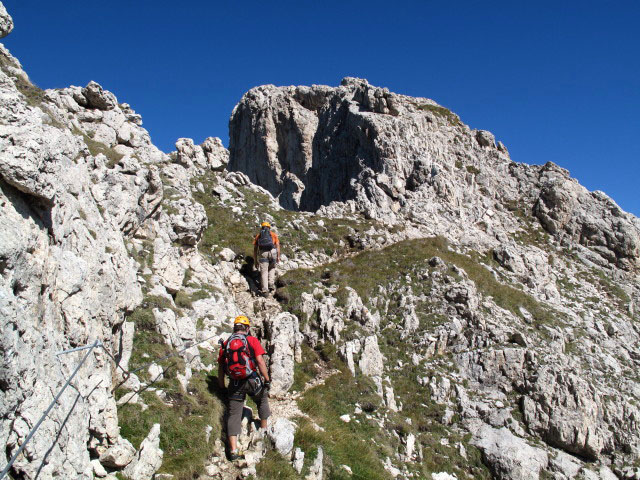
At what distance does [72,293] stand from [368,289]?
16531mm

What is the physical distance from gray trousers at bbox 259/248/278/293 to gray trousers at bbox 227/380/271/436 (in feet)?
31.1

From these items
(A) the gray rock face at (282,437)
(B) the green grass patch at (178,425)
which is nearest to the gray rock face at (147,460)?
(B) the green grass patch at (178,425)

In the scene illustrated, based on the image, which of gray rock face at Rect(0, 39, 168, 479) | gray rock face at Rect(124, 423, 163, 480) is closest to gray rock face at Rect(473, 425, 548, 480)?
gray rock face at Rect(124, 423, 163, 480)

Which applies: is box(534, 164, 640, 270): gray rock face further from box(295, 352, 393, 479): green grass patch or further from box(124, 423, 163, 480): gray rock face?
box(124, 423, 163, 480): gray rock face

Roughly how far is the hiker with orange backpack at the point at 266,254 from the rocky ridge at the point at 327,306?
0.82 meters

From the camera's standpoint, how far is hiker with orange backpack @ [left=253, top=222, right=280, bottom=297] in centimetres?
1880

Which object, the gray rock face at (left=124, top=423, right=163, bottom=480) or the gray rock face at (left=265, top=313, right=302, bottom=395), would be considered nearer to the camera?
the gray rock face at (left=124, top=423, right=163, bottom=480)

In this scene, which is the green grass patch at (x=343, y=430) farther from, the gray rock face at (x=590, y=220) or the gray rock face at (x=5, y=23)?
the gray rock face at (x=590, y=220)

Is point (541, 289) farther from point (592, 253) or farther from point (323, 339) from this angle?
point (323, 339)

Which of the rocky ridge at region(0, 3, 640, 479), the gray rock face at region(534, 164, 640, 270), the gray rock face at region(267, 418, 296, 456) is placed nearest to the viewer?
the rocky ridge at region(0, 3, 640, 479)

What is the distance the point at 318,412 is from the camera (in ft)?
43.6

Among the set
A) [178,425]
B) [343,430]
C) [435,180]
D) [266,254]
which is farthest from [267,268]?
[435,180]

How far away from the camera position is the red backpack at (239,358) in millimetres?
9547

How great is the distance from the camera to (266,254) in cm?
1897
